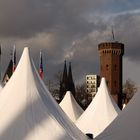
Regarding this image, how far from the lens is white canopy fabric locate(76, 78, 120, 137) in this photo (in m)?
25.1

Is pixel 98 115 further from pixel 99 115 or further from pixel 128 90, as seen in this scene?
pixel 128 90

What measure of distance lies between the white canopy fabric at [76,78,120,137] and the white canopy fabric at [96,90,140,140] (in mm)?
12428

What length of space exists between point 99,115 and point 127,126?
1426 centimetres

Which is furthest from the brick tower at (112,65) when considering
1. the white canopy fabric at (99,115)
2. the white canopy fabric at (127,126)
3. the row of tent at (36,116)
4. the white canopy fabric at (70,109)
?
the white canopy fabric at (127,126)

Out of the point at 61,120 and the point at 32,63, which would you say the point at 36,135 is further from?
the point at 32,63

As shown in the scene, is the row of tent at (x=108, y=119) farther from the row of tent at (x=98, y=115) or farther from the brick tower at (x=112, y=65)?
the brick tower at (x=112, y=65)

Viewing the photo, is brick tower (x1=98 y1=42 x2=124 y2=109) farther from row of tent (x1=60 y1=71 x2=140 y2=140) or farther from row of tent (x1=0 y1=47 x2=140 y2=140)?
row of tent (x1=0 y1=47 x2=140 y2=140)

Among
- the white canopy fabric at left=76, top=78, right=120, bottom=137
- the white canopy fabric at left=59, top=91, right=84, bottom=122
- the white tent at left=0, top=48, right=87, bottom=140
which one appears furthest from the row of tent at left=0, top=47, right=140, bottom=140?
the white canopy fabric at left=59, top=91, right=84, bottom=122

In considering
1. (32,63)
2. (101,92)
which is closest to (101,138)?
(32,63)

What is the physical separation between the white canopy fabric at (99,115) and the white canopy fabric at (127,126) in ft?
40.8

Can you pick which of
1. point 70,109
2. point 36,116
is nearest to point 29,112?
point 36,116

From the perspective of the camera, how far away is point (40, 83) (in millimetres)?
16422

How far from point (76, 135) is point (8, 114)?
8.22ft

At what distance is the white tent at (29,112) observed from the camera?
1384cm
